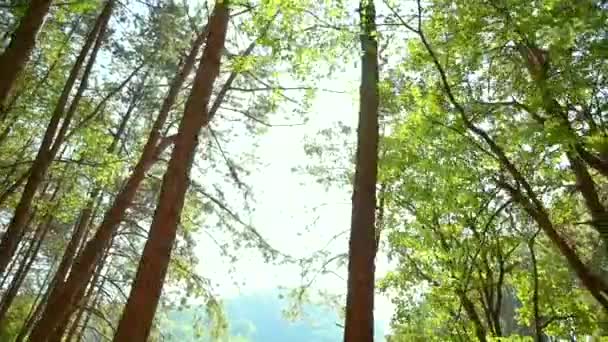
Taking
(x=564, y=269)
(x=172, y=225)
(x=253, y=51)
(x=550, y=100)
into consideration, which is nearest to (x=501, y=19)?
(x=550, y=100)

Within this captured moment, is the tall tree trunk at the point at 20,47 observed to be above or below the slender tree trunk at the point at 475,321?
above

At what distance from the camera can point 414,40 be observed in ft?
21.2

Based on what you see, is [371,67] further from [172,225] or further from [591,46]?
[172,225]

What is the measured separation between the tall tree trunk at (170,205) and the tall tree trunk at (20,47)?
1655mm

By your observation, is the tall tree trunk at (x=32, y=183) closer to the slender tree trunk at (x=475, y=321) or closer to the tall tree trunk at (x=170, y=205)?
the tall tree trunk at (x=170, y=205)

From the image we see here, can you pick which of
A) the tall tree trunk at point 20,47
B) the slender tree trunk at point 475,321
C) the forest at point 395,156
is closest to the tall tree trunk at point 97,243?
the forest at point 395,156

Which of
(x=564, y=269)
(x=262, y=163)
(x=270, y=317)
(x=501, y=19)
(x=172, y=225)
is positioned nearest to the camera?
(x=172, y=225)

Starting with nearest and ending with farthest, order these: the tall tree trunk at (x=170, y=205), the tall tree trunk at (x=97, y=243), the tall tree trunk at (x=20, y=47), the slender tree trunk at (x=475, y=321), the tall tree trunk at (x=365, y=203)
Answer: the tall tree trunk at (x=170, y=205)
the tall tree trunk at (x=20, y=47)
the tall tree trunk at (x=365, y=203)
the tall tree trunk at (x=97, y=243)
the slender tree trunk at (x=475, y=321)

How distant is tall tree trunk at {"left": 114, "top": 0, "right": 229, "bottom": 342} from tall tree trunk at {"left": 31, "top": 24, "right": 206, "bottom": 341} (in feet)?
10.6

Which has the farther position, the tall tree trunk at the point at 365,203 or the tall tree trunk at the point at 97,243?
the tall tree trunk at the point at 97,243

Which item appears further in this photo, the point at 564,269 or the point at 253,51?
the point at 253,51

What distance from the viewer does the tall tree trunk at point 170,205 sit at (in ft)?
14.8

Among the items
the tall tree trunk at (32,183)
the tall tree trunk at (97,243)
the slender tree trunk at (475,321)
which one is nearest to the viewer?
the tall tree trunk at (32,183)

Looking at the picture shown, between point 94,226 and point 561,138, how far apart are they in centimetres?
1379
